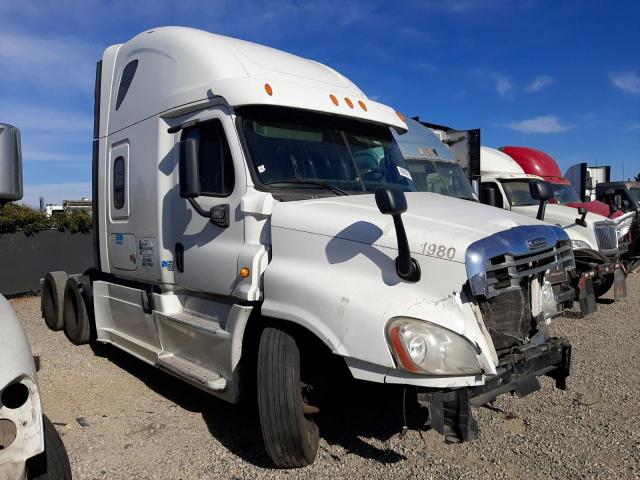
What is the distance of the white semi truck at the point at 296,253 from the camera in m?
3.09

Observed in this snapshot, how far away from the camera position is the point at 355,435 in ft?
13.9

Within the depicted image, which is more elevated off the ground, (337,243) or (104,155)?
(104,155)

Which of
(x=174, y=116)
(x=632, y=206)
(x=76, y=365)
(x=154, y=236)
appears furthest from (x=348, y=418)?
(x=632, y=206)

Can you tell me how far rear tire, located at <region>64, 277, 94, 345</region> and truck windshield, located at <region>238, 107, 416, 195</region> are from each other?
3767mm

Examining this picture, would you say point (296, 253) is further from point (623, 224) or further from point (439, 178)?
point (623, 224)

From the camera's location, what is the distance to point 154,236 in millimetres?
4902

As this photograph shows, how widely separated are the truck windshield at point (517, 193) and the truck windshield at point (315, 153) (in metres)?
6.65

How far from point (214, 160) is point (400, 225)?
1.75 metres

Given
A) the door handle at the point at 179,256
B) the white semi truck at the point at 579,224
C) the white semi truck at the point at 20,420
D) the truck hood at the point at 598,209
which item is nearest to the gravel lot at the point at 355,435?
the white semi truck at the point at 20,420

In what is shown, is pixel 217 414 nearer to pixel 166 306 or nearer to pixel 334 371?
pixel 166 306

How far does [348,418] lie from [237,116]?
256 cm

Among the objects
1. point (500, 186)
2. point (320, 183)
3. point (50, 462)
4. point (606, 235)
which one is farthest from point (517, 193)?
point (50, 462)

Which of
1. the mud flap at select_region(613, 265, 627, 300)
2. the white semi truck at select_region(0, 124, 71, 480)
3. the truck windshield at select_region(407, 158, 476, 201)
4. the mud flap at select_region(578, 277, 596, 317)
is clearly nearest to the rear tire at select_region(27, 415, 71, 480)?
the white semi truck at select_region(0, 124, 71, 480)

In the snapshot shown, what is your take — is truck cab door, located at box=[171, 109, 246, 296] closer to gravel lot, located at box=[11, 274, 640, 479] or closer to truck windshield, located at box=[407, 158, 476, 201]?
gravel lot, located at box=[11, 274, 640, 479]
